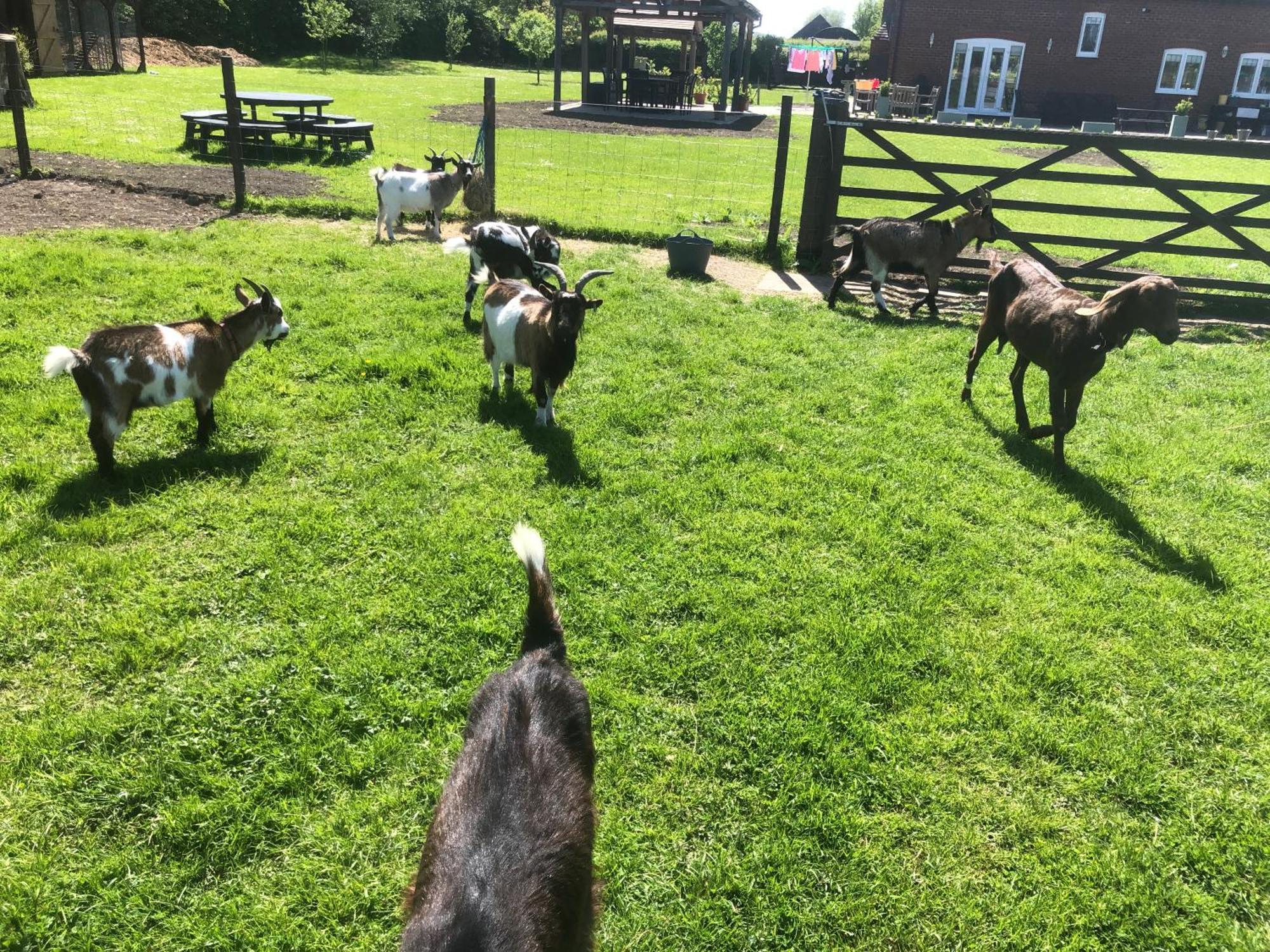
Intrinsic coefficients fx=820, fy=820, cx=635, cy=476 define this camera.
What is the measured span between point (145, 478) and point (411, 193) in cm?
Result: 734

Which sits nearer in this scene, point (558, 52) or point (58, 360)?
point (58, 360)

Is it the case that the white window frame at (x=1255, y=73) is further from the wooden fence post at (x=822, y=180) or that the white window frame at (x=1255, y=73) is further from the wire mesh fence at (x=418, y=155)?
the wooden fence post at (x=822, y=180)

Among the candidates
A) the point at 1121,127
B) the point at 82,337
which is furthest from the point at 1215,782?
the point at 1121,127

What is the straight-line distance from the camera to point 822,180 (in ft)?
36.9

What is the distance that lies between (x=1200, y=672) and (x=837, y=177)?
8.89 m

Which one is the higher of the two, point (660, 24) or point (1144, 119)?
point (660, 24)

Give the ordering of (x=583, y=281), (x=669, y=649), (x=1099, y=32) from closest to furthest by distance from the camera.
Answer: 1. (x=669, y=649)
2. (x=583, y=281)
3. (x=1099, y=32)

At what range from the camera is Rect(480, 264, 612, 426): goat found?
232 inches

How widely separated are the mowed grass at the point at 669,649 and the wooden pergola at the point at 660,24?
2489 cm

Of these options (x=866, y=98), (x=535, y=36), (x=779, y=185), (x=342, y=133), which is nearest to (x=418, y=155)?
(x=342, y=133)

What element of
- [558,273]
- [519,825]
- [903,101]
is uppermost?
[903,101]

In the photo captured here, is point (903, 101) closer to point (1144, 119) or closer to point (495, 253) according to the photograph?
point (1144, 119)

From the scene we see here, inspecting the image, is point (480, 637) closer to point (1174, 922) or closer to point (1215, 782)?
point (1174, 922)

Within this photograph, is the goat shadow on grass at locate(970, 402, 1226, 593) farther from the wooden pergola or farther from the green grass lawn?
the wooden pergola
